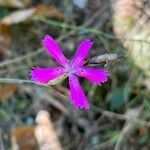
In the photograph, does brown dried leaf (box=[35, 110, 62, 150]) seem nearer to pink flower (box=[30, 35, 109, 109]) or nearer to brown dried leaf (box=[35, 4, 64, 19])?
brown dried leaf (box=[35, 4, 64, 19])

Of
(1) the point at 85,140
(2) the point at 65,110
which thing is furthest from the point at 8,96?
(1) the point at 85,140

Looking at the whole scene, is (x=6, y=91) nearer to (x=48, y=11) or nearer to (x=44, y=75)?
(x=48, y=11)

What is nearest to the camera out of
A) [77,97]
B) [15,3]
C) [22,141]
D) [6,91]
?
[77,97]

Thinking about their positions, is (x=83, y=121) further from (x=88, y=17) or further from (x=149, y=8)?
(x=149, y=8)

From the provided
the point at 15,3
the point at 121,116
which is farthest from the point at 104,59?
the point at 15,3

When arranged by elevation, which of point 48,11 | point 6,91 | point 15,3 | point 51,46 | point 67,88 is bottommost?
point 51,46

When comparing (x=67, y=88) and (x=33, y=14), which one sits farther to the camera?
(x=33, y=14)
